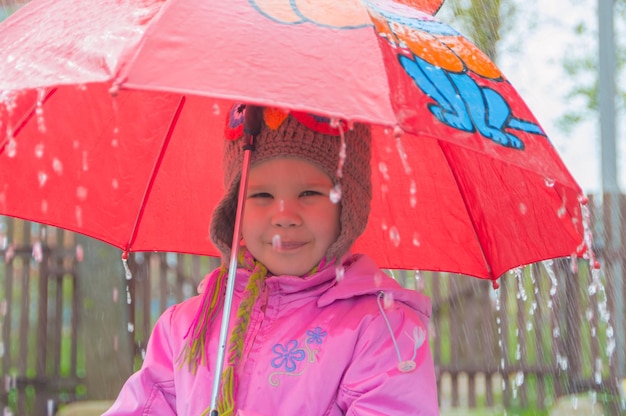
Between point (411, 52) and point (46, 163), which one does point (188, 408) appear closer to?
point (46, 163)

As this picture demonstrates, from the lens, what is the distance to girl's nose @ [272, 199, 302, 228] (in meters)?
2.28

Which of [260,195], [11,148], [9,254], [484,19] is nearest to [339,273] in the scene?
[260,195]

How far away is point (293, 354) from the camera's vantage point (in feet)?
7.31

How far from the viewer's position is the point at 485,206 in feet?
8.68

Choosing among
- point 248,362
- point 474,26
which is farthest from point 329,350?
point 474,26

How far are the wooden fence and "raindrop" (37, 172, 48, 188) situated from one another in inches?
141

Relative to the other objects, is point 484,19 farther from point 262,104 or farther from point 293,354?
point 262,104

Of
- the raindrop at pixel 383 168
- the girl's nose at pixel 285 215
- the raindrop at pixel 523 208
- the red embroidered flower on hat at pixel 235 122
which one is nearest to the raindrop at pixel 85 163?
the red embroidered flower on hat at pixel 235 122

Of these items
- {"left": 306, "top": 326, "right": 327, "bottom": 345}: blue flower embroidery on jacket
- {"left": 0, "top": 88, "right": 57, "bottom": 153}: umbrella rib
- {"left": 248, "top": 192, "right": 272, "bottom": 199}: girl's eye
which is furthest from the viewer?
{"left": 0, "top": 88, "right": 57, "bottom": 153}: umbrella rib

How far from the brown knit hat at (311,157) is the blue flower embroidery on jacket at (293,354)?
25cm

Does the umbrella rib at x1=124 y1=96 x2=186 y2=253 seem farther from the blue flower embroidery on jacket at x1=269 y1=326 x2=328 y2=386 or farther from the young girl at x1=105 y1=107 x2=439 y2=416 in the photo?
the blue flower embroidery on jacket at x1=269 y1=326 x2=328 y2=386

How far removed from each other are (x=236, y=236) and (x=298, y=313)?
→ 0.94 feet

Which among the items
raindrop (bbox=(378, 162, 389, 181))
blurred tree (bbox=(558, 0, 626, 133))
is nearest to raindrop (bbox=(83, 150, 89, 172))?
raindrop (bbox=(378, 162, 389, 181))

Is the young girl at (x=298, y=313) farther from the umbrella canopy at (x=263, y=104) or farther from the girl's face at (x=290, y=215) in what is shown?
the umbrella canopy at (x=263, y=104)
